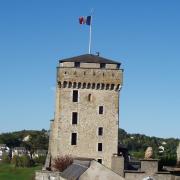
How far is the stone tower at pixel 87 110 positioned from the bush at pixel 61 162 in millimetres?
677

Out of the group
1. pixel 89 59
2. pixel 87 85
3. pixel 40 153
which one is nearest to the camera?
pixel 87 85

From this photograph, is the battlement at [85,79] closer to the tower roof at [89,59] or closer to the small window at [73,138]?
the tower roof at [89,59]

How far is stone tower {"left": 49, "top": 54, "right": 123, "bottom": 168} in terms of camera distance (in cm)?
5800

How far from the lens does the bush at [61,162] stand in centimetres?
5422

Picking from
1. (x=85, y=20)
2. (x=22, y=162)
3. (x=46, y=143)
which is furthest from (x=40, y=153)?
(x=85, y=20)

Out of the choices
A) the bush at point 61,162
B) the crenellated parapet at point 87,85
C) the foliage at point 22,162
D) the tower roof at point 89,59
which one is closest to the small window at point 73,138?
the bush at point 61,162

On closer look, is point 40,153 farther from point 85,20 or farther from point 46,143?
point 85,20

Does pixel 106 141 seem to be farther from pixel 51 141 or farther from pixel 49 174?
pixel 49 174

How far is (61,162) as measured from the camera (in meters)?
55.8

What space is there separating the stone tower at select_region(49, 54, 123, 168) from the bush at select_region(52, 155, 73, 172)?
2.22 feet

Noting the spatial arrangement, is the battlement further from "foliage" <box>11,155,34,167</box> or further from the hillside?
the hillside

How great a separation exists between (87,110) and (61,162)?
5.95m

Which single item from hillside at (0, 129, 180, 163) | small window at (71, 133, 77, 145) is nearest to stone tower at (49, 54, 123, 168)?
small window at (71, 133, 77, 145)

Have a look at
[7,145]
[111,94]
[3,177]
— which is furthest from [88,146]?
[7,145]
